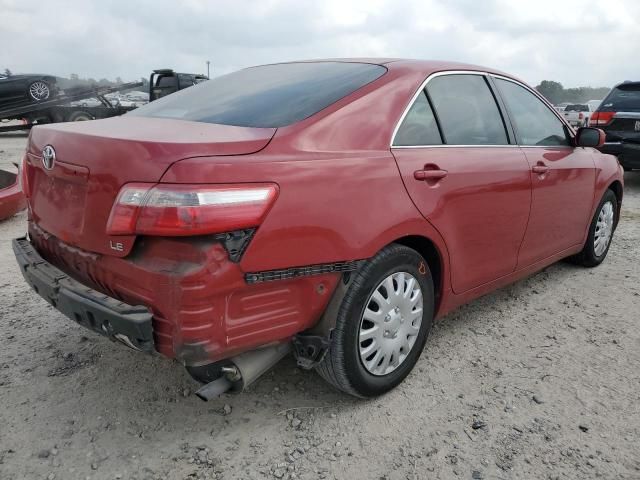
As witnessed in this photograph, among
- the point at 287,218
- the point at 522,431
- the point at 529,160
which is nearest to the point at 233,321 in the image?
the point at 287,218

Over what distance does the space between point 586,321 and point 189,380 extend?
2.49 meters

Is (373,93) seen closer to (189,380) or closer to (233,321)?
(233,321)

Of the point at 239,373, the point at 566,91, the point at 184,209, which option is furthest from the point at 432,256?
the point at 566,91

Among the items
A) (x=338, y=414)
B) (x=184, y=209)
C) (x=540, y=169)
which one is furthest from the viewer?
(x=540, y=169)

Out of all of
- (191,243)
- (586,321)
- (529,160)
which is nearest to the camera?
(191,243)

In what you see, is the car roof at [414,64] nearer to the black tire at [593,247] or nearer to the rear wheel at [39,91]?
the black tire at [593,247]

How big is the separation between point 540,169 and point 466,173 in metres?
0.85

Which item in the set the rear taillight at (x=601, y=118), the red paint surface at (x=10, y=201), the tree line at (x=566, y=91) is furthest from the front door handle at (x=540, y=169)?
the tree line at (x=566, y=91)

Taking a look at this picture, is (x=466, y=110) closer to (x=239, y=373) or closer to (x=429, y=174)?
(x=429, y=174)

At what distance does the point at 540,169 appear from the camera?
321cm

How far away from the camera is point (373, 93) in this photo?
2.35m

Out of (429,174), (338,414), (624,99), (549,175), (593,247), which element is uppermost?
(624,99)

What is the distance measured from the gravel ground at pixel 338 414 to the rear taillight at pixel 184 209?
0.97 m

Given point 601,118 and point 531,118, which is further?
point 601,118
